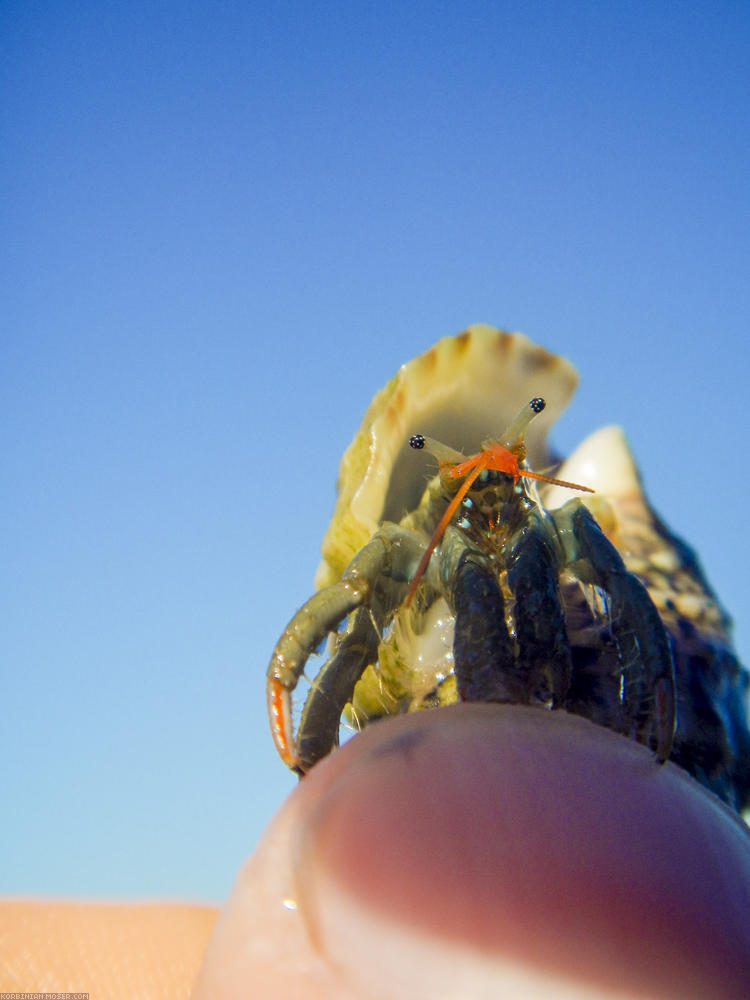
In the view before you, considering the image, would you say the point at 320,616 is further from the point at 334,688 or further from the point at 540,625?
the point at 540,625

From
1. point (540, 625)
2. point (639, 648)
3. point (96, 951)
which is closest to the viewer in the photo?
point (639, 648)

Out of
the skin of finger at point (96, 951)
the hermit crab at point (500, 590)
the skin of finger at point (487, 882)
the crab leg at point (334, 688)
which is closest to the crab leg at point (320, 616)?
the hermit crab at point (500, 590)

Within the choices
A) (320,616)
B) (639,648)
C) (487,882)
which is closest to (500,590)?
(639,648)

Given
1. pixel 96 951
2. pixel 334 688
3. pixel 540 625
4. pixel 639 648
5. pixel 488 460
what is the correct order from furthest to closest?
1. pixel 96 951
2. pixel 488 460
3. pixel 334 688
4. pixel 540 625
5. pixel 639 648

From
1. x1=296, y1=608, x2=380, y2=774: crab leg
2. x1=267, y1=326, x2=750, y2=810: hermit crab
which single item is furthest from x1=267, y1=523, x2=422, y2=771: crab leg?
x1=296, y1=608, x2=380, y2=774: crab leg

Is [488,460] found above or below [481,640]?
above

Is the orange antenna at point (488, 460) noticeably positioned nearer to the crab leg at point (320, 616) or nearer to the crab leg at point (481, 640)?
the crab leg at point (320, 616)
